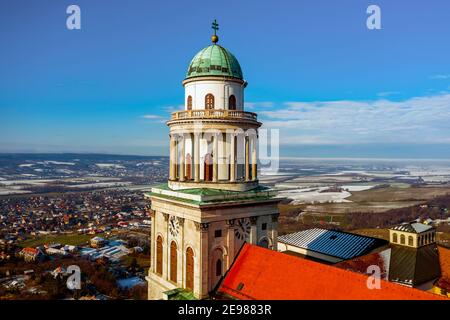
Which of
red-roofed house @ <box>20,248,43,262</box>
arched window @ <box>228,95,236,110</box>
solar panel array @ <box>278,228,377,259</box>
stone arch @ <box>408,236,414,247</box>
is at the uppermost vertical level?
arched window @ <box>228,95,236,110</box>

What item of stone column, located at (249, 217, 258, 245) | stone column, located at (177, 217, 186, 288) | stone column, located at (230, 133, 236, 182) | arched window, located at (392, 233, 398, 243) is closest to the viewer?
stone column, located at (177, 217, 186, 288)

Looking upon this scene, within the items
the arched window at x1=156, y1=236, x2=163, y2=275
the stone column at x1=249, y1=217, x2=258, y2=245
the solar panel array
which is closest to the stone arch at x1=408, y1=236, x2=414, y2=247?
the solar panel array

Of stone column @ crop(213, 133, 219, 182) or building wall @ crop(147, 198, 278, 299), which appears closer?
building wall @ crop(147, 198, 278, 299)

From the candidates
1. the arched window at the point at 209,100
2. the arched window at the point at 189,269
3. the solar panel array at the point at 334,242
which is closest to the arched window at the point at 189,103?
the arched window at the point at 209,100

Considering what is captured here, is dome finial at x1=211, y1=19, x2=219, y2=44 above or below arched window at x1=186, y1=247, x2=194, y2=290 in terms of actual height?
above

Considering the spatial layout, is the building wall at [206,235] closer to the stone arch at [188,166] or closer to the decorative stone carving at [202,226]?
the decorative stone carving at [202,226]

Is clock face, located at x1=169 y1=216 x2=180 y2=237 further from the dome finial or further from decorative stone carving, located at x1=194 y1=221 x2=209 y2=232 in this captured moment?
the dome finial

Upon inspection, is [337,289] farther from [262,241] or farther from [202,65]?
[202,65]

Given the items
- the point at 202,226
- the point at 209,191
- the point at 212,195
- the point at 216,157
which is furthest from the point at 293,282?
the point at 216,157
